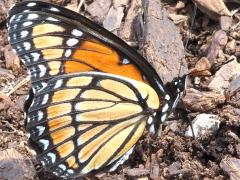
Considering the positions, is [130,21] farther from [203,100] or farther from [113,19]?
[203,100]

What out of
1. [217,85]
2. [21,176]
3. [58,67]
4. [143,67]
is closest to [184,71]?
[217,85]

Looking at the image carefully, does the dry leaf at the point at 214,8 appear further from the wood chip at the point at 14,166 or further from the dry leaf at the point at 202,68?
the wood chip at the point at 14,166

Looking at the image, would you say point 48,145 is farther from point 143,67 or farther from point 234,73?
point 234,73

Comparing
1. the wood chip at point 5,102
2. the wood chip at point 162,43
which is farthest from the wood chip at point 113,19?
the wood chip at point 5,102

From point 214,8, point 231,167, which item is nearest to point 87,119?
point 231,167

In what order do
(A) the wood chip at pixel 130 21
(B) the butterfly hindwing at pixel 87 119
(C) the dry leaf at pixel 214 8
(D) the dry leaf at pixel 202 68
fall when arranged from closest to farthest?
(B) the butterfly hindwing at pixel 87 119 < (D) the dry leaf at pixel 202 68 < (C) the dry leaf at pixel 214 8 < (A) the wood chip at pixel 130 21

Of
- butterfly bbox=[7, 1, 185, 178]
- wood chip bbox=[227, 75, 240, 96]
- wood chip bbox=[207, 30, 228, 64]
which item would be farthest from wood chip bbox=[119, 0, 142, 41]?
wood chip bbox=[227, 75, 240, 96]

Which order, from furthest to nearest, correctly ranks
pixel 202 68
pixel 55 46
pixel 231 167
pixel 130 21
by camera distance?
pixel 130 21
pixel 202 68
pixel 55 46
pixel 231 167
